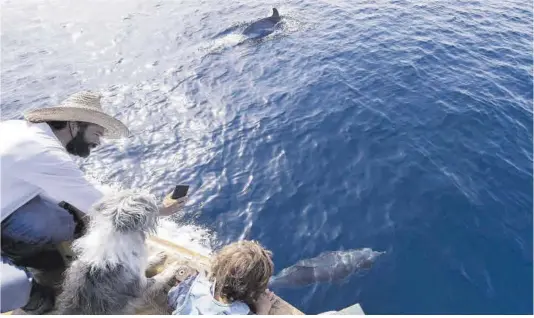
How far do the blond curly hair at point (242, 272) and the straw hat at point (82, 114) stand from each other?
97.3 inches

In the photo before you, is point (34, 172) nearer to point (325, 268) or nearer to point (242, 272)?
point (242, 272)

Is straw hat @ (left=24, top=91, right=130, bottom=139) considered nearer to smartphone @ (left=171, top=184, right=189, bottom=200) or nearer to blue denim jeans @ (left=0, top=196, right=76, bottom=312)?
blue denim jeans @ (left=0, top=196, right=76, bottom=312)

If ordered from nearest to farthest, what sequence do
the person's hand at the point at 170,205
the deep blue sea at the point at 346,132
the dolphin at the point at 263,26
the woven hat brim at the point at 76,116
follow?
the woven hat brim at the point at 76,116
the person's hand at the point at 170,205
the deep blue sea at the point at 346,132
the dolphin at the point at 263,26

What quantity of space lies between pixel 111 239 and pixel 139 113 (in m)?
9.13

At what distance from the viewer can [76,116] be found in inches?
200

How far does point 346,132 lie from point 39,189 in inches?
329

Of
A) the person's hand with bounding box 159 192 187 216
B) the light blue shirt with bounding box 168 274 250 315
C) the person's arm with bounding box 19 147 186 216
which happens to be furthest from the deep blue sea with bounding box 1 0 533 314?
the person's arm with bounding box 19 147 186 216

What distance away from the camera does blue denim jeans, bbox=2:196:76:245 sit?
452 cm

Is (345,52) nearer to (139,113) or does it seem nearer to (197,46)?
(197,46)

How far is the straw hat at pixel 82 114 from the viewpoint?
4.88 meters

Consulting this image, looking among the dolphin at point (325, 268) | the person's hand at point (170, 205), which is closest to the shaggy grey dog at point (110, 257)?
the person's hand at point (170, 205)

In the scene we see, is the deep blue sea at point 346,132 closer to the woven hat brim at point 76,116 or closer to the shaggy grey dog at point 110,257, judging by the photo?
the woven hat brim at point 76,116

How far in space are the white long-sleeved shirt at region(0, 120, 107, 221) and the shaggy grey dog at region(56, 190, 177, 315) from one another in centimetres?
35

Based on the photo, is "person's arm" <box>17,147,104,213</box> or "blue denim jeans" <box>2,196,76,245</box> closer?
"person's arm" <box>17,147,104,213</box>
